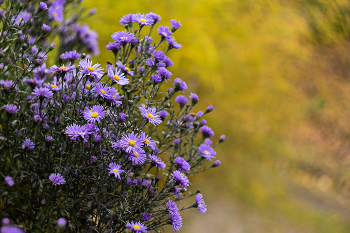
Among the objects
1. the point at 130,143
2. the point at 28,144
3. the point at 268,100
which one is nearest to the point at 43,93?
the point at 28,144

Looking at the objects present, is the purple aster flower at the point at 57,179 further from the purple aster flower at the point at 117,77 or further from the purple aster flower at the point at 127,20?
the purple aster flower at the point at 127,20

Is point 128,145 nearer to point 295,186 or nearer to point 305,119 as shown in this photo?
point 295,186

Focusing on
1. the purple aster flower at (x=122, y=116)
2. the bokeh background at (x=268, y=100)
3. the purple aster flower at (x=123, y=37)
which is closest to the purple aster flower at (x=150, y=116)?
the purple aster flower at (x=122, y=116)

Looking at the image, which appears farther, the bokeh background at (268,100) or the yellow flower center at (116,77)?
the bokeh background at (268,100)

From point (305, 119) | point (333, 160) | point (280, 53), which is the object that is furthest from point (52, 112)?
point (333, 160)

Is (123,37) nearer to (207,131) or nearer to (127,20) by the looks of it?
(127,20)

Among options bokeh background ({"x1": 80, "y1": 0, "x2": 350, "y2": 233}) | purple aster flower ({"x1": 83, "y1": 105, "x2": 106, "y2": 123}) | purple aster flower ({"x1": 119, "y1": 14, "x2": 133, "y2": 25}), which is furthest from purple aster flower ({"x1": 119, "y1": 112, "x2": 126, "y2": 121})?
bokeh background ({"x1": 80, "y1": 0, "x2": 350, "y2": 233})
